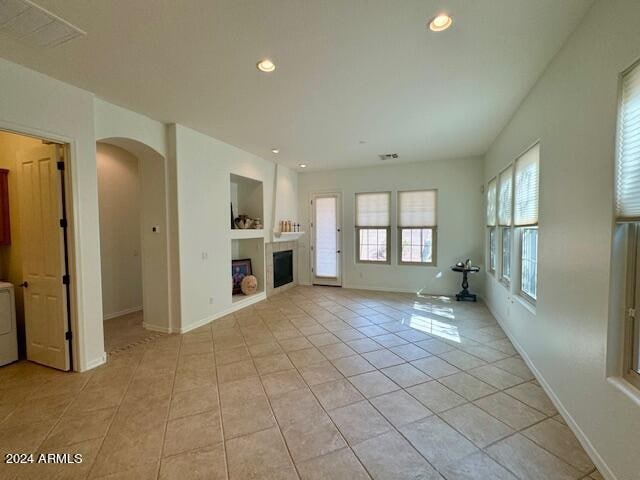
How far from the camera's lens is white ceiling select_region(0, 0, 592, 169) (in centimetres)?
191

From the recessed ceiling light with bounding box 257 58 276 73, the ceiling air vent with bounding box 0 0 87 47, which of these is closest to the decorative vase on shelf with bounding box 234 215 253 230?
the recessed ceiling light with bounding box 257 58 276 73

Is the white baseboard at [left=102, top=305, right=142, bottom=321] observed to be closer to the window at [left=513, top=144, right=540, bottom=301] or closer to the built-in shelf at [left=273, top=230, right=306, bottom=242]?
the built-in shelf at [left=273, top=230, right=306, bottom=242]

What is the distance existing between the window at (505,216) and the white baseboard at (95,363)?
5.27 meters

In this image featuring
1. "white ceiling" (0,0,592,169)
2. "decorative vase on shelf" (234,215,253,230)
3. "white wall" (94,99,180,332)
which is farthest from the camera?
"decorative vase on shelf" (234,215,253,230)

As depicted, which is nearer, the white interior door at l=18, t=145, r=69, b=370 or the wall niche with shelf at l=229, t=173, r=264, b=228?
the white interior door at l=18, t=145, r=69, b=370

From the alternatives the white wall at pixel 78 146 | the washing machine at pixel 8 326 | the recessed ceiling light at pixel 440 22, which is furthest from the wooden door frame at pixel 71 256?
the recessed ceiling light at pixel 440 22

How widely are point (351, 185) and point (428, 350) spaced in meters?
4.57

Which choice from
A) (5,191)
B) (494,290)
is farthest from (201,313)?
(494,290)

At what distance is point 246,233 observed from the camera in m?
5.58

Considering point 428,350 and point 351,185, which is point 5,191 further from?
point 351,185

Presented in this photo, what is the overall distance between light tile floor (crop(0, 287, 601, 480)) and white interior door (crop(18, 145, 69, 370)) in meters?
0.28

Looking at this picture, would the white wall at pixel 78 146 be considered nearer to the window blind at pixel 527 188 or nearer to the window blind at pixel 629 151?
the window blind at pixel 629 151

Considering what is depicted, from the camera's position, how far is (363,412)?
2.33 meters

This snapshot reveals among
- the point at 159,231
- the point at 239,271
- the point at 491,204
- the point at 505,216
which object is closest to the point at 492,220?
the point at 491,204
